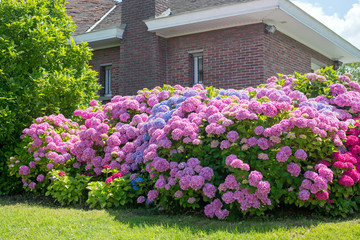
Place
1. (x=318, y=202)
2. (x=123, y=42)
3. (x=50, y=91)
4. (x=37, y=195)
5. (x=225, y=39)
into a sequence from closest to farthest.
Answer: (x=318, y=202), (x=37, y=195), (x=50, y=91), (x=225, y=39), (x=123, y=42)

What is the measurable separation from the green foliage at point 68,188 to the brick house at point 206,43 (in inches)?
269

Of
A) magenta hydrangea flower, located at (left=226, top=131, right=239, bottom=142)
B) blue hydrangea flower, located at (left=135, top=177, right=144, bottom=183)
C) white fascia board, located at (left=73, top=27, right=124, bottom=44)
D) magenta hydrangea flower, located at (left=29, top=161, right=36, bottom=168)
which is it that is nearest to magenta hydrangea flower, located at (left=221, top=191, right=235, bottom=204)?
magenta hydrangea flower, located at (left=226, top=131, right=239, bottom=142)

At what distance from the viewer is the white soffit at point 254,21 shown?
11391 mm

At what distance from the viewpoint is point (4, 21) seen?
29.2 ft

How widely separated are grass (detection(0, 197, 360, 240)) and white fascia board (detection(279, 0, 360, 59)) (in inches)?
295

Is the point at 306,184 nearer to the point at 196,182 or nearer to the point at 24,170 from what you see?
the point at 196,182

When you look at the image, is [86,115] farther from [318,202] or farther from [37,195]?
[318,202]

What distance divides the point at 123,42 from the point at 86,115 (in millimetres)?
6630

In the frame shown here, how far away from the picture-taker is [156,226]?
196 inches

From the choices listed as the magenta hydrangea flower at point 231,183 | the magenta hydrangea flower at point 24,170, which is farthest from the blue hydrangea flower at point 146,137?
the magenta hydrangea flower at point 24,170

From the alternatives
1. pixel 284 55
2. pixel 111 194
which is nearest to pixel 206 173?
pixel 111 194

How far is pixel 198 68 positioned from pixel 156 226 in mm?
9420

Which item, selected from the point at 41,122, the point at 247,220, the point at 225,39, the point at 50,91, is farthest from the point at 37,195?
the point at 225,39

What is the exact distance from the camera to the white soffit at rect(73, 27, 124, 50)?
1431 centimetres
